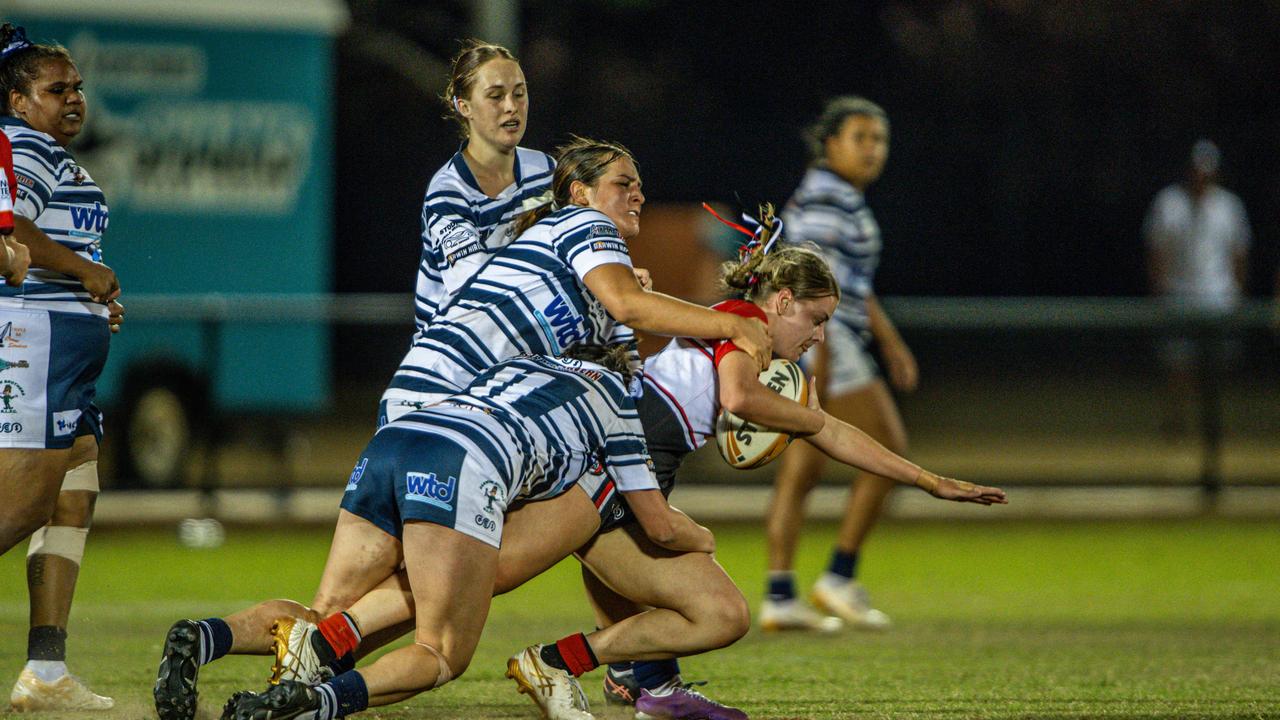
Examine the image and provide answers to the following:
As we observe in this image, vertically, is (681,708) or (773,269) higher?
(773,269)

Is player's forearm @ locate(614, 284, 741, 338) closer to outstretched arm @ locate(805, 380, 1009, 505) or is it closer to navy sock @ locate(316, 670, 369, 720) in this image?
outstretched arm @ locate(805, 380, 1009, 505)

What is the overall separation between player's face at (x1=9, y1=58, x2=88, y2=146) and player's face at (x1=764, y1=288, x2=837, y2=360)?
2.28 meters

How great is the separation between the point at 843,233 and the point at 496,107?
8.96 feet

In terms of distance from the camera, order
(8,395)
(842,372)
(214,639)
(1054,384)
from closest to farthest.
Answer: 1. (214,639)
2. (8,395)
3. (842,372)
4. (1054,384)

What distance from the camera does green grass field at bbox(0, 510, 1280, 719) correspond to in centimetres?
581

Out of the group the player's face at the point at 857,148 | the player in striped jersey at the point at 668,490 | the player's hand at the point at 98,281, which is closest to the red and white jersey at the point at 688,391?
the player in striped jersey at the point at 668,490

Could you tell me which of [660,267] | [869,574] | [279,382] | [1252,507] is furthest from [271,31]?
[1252,507]

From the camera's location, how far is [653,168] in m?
21.9

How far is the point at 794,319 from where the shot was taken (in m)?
5.46

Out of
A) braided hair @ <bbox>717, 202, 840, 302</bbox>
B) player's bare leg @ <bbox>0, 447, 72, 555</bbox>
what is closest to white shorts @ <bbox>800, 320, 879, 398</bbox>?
braided hair @ <bbox>717, 202, 840, 302</bbox>

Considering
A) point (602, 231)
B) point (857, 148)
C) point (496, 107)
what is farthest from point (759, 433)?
point (857, 148)

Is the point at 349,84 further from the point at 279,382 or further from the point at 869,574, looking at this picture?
the point at 869,574

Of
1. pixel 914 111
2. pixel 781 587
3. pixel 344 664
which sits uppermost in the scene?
pixel 914 111

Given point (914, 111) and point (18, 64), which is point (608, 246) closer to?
point (18, 64)
